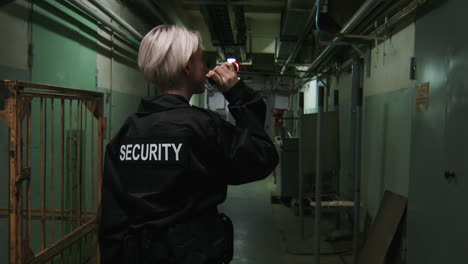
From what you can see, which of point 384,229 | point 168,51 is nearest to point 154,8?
point 168,51

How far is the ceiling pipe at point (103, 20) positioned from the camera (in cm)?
207

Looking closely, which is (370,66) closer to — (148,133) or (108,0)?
(108,0)

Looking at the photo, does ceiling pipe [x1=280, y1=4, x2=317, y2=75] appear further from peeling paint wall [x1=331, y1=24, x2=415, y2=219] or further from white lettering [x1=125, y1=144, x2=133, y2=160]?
white lettering [x1=125, y1=144, x2=133, y2=160]

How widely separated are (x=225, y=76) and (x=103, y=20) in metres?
2.02

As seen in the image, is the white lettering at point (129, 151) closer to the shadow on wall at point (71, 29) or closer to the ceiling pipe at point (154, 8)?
the shadow on wall at point (71, 29)

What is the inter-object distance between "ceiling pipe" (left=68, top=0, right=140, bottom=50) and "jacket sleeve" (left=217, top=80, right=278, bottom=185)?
68.8 inches

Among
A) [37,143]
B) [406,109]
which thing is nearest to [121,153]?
[37,143]

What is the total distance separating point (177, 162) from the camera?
77 centimetres

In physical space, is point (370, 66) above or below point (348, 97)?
above

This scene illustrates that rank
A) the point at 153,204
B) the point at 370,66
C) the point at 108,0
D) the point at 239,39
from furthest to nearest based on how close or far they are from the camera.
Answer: the point at 239,39 < the point at 370,66 < the point at 108,0 < the point at 153,204

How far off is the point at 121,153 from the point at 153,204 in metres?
0.18

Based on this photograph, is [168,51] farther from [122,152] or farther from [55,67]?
[55,67]

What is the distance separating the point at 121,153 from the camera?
85 centimetres

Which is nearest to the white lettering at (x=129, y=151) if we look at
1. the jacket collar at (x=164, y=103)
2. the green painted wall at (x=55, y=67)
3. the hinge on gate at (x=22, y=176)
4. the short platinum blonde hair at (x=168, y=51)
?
the jacket collar at (x=164, y=103)
